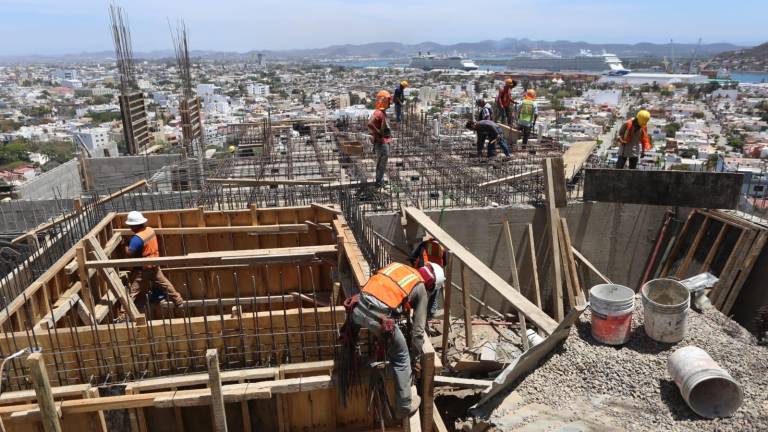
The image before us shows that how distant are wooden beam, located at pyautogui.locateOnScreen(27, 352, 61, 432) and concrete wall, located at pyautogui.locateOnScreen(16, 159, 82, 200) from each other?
13.7 meters

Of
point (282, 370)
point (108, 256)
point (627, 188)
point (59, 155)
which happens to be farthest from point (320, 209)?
point (59, 155)

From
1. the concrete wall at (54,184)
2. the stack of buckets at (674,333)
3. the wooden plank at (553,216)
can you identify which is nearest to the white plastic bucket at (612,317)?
the stack of buckets at (674,333)

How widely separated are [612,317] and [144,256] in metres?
5.98

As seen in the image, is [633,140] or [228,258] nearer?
[228,258]

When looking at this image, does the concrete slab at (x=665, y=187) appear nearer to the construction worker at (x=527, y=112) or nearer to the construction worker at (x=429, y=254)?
the construction worker at (x=527, y=112)

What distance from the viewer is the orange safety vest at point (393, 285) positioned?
446 centimetres

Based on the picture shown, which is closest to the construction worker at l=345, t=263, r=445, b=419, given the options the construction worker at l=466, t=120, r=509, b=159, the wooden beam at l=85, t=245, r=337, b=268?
the wooden beam at l=85, t=245, r=337, b=268

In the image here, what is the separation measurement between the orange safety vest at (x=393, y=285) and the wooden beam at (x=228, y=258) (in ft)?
8.55

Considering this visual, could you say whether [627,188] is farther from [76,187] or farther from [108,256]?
[76,187]

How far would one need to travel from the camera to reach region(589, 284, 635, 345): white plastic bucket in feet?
17.9

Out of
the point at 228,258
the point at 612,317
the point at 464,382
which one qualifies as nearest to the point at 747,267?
the point at 612,317

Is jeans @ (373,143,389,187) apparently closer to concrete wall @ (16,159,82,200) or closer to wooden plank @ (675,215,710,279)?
wooden plank @ (675,215,710,279)

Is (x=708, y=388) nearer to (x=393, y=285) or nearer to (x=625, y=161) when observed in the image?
(x=393, y=285)

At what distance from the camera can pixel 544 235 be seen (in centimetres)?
1001
